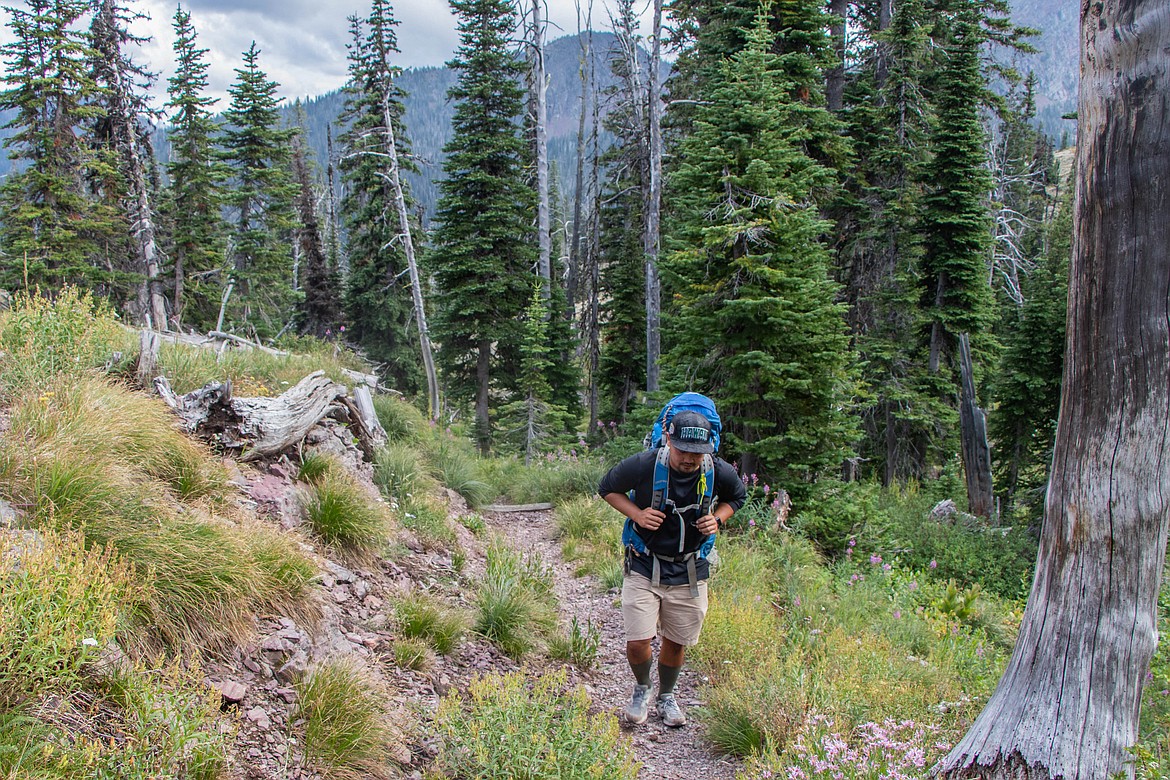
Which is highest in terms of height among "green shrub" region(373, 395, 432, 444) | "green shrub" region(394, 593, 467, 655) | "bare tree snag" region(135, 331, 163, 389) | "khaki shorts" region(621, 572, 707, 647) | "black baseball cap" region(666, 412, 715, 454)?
"bare tree snag" region(135, 331, 163, 389)

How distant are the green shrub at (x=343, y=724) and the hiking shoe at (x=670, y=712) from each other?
1.93 m

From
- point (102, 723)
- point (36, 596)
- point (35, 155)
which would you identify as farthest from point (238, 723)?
point (35, 155)

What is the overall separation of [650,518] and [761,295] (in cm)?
548

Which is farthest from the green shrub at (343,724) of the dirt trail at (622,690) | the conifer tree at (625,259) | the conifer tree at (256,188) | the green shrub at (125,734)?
the conifer tree at (256,188)

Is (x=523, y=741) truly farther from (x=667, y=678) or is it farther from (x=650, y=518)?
(x=667, y=678)

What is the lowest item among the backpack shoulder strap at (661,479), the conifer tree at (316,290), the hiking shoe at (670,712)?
the hiking shoe at (670,712)

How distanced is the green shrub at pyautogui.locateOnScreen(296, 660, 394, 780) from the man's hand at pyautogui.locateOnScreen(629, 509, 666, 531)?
5.99ft

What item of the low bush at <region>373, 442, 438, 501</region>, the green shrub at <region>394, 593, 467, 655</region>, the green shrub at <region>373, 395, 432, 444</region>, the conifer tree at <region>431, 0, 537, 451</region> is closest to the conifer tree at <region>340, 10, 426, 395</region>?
the conifer tree at <region>431, 0, 537, 451</region>

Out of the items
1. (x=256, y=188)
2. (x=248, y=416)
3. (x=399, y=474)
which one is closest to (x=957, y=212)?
(x=399, y=474)

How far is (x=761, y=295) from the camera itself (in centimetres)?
875

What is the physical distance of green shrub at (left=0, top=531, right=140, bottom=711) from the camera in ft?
8.00

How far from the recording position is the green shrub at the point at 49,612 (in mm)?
2438

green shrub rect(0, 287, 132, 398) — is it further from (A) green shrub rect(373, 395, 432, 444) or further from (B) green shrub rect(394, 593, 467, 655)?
(A) green shrub rect(373, 395, 432, 444)

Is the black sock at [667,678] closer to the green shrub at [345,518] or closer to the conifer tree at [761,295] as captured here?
the green shrub at [345,518]
